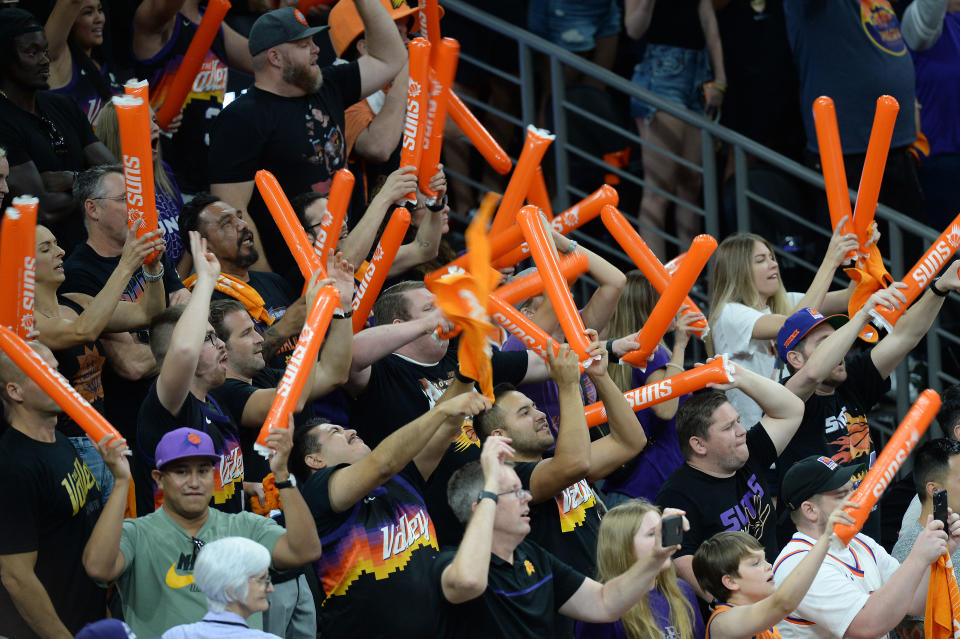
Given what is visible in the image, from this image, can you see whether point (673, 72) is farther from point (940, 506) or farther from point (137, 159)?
point (137, 159)

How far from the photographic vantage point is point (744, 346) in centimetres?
661

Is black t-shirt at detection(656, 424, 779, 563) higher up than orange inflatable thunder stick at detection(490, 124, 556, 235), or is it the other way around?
orange inflatable thunder stick at detection(490, 124, 556, 235)

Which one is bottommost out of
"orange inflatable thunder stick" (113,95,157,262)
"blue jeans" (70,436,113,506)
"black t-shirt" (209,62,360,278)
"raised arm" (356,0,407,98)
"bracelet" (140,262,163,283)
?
"blue jeans" (70,436,113,506)

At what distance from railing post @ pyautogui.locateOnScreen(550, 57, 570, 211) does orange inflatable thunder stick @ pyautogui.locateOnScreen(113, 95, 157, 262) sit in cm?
393

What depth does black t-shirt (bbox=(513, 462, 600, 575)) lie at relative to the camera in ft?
16.7

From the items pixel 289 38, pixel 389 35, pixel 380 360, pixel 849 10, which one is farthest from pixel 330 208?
pixel 849 10

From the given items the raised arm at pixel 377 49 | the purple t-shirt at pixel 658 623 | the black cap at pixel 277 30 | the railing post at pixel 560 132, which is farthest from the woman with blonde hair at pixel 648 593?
the railing post at pixel 560 132

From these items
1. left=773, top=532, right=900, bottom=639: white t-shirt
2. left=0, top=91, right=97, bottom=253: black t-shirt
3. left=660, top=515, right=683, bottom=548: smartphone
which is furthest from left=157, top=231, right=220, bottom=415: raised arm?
left=773, top=532, right=900, bottom=639: white t-shirt

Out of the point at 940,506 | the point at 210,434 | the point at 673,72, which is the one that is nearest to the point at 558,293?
the point at 210,434

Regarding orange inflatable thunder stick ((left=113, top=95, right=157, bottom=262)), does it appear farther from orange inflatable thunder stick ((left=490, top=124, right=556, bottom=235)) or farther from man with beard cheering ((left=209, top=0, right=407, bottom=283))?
orange inflatable thunder stick ((left=490, top=124, right=556, bottom=235))

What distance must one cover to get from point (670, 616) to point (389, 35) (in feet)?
11.5

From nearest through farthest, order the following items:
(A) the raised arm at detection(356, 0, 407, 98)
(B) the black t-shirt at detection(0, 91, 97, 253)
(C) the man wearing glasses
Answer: (C) the man wearing glasses → (B) the black t-shirt at detection(0, 91, 97, 253) → (A) the raised arm at detection(356, 0, 407, 98)

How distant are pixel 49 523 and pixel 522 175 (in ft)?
8.88

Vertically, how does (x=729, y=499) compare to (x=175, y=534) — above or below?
below
